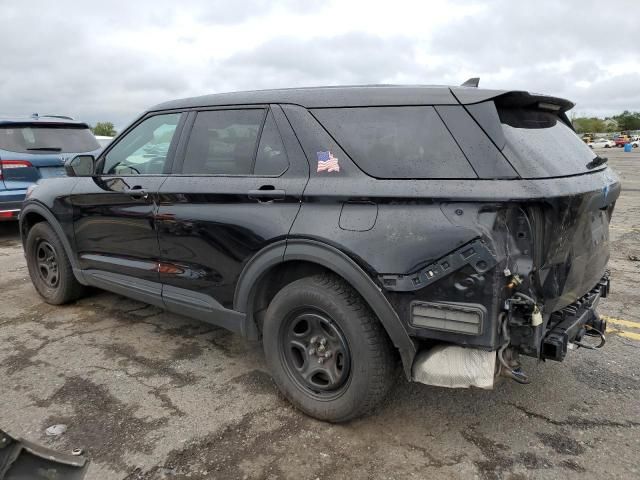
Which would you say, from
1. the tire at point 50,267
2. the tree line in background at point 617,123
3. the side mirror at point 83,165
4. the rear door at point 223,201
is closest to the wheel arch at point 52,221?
the tire at point 50,267

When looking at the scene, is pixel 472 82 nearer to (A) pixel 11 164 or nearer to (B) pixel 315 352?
(B) pixel 315 352

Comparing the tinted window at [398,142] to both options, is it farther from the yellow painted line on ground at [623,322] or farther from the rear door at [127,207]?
the yellow painted line on ground at [623,322]

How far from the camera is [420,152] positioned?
2.52 metres

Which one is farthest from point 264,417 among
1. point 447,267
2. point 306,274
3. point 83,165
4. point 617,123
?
point 617,123

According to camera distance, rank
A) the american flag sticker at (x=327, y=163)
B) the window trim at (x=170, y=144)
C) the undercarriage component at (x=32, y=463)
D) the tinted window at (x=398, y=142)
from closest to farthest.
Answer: the undercarriage component at (x=32, y=463) < the tinted window at (x=398, y=142) < the american flag sticker at (x=327, y=163) < the window trim at (x=170, y=144)

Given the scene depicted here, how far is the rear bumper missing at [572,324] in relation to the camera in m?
2.41

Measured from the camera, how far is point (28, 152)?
23.7 feet

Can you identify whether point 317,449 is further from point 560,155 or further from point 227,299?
point 560,155

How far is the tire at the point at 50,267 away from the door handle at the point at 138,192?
4.16ft

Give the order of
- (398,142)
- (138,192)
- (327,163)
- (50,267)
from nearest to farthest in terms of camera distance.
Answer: (398,142) < (327,163) < (138,192) < (50,267)

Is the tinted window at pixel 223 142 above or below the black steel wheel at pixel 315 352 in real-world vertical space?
above

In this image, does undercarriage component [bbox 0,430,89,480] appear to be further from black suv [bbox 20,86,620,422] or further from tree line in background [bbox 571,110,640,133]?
tree line in background [bbox 571,110,640,133]

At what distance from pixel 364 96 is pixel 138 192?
1796 millimetres

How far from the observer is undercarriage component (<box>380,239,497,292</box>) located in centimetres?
224
